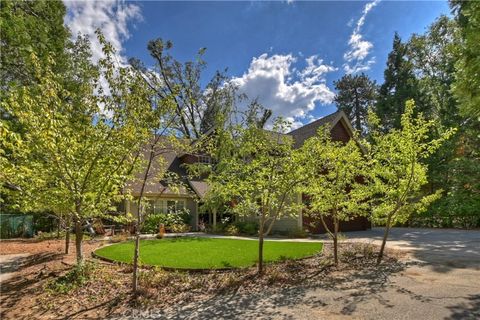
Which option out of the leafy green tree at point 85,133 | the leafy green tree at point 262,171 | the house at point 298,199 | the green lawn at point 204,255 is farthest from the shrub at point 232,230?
the leafy green tree at point 85,133

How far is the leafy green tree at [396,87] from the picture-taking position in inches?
1216

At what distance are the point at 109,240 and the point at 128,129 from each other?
1144cm

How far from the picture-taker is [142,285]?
7422mm

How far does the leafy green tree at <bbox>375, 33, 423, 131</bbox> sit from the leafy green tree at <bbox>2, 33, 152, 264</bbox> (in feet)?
95.0

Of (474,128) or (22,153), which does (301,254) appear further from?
(474,128)

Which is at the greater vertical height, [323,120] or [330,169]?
[323,120]

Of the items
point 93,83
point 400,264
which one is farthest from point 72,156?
point 400,264

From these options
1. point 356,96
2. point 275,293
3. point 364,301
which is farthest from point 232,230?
point 356,96

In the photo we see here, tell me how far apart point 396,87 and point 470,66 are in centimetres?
2949

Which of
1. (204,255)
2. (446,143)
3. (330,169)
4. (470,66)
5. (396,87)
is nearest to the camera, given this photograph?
(470,66)

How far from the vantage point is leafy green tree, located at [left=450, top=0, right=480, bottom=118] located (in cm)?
538

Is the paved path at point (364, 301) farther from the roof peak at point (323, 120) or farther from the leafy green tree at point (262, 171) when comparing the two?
the roof peak at point (323, 120)

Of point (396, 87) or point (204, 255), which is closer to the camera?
point (204, 255)

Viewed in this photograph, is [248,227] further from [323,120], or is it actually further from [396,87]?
[396,87]
